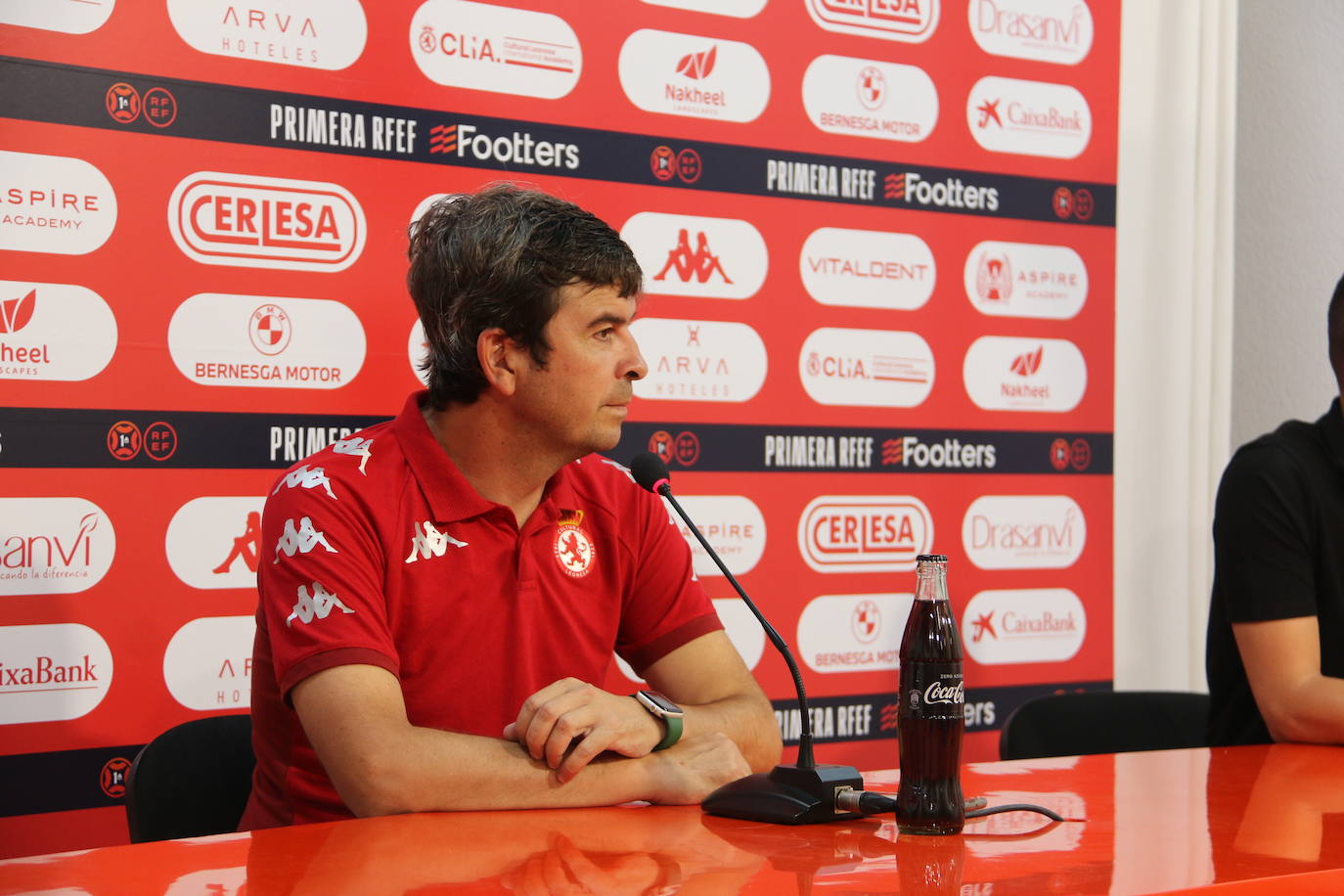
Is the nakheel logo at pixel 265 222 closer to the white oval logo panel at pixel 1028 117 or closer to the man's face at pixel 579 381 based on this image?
the man's face at pixel 579 381

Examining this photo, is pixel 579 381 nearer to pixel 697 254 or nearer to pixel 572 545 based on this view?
pixel 572 545

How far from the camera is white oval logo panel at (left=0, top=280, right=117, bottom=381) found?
2104mm

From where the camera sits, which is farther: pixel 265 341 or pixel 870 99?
pixel 870 99

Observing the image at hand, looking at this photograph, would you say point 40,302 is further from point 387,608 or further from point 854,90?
point 854,90

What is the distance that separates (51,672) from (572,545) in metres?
0.94

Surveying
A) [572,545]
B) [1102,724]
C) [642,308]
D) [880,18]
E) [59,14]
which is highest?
[880,18]

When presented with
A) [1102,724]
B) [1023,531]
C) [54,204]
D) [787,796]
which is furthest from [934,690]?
[1023,531]

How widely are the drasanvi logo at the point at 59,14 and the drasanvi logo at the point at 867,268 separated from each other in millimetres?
1398

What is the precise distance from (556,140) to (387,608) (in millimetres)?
1204

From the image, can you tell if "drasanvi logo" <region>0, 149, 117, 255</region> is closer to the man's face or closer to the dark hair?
the dark hair

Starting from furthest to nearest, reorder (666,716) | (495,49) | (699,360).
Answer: (699,360) < (495,49) < (666,716)

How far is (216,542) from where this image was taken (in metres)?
2.27

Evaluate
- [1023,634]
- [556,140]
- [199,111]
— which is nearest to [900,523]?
[1023,634]

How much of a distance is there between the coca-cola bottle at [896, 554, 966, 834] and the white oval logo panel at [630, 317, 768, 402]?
1.38 m
